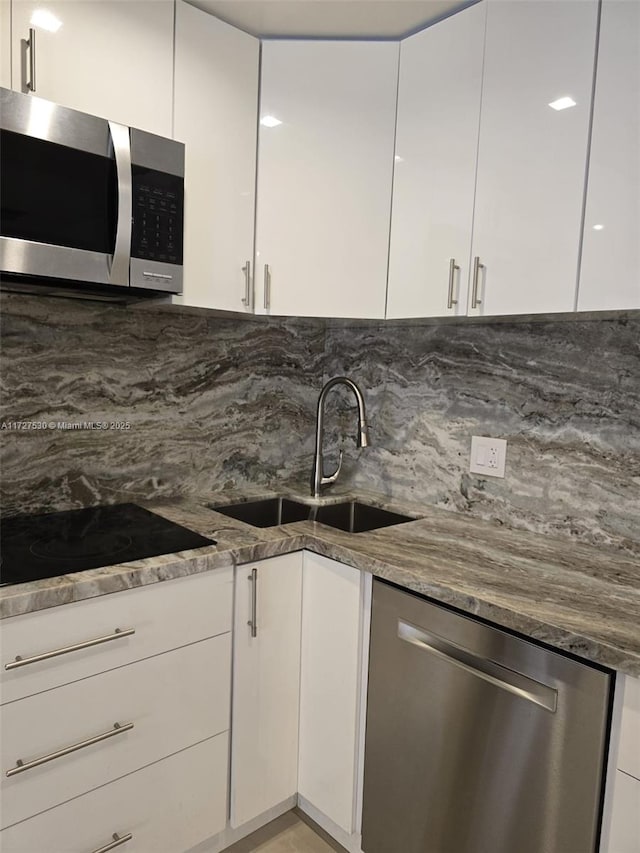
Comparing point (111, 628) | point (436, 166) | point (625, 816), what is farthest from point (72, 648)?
point (436, 166)

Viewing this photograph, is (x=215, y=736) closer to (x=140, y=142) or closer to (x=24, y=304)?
(x=24, y=304)

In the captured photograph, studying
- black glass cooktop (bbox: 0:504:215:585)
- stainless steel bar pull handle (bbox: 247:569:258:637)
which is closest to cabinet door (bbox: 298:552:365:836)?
stainless steel bar pull handle (bbox: 247:569:258:637)

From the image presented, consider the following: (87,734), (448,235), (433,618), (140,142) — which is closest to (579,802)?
(433,618)

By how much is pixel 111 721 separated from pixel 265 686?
42 cm

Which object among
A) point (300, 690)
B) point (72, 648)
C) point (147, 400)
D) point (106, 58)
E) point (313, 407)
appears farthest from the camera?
point (313, 407)

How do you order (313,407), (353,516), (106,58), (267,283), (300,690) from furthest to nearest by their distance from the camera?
(313,407) < (353,516) < (267,283) < (300,690) < (106,58)

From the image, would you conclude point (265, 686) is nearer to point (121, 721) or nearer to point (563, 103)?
point (121, 721)

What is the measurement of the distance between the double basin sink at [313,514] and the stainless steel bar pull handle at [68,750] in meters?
0.76

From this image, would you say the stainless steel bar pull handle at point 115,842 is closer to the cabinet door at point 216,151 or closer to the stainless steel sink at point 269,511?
the stainless steel sink at point 269,511

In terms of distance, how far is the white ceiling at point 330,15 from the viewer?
149 centimetres

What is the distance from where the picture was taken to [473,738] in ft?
3.83

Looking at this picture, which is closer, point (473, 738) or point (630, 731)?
point (630, 731)

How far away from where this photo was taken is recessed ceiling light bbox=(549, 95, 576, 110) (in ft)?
4.11

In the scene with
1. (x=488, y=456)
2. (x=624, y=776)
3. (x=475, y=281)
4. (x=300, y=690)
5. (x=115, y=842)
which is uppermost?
(x=475, y=281)
